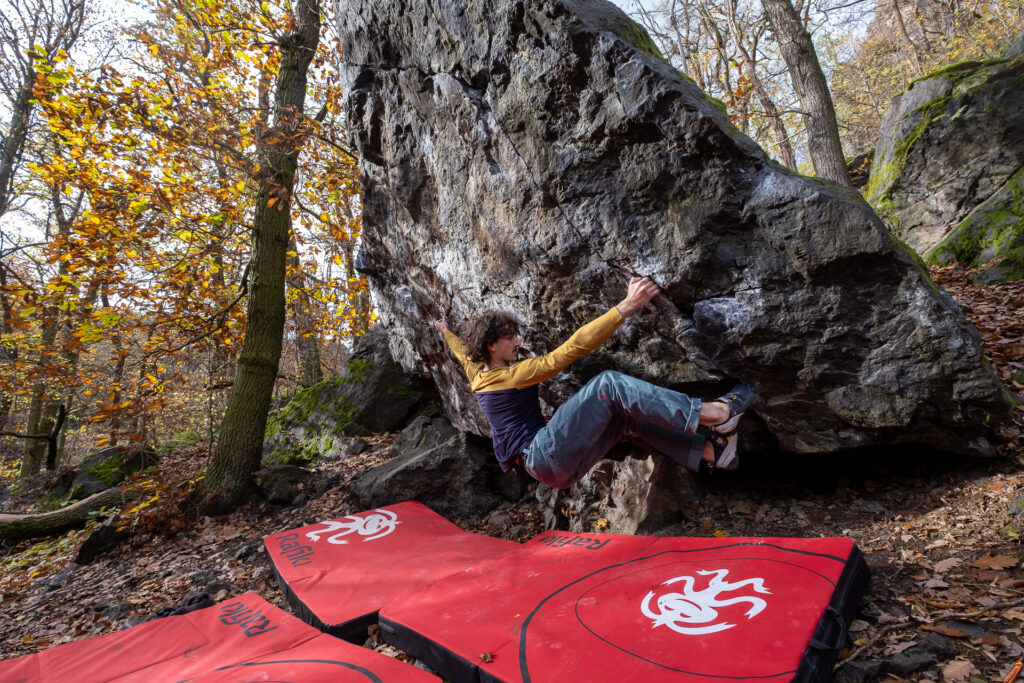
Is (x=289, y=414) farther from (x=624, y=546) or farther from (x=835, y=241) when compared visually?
(x=835, y=241)

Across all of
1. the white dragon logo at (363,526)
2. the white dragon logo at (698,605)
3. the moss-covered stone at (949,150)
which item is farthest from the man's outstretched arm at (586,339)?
the moss-covered stone at (949,150)

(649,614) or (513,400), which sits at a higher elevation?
(513,400)

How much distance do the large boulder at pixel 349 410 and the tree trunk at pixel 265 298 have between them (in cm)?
115

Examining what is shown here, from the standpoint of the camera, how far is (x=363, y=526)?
5082mm

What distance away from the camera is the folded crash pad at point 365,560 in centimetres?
357

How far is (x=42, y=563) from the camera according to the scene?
21.1 ft

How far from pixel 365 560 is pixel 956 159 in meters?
10.7

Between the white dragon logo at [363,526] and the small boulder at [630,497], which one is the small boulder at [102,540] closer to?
the white dragon logo at [363,526]

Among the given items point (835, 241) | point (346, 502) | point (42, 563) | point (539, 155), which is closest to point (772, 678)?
point (835, 241)

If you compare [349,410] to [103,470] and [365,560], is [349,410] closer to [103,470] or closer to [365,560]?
[103,470]

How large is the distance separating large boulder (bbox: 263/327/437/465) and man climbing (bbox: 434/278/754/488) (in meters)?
4.53

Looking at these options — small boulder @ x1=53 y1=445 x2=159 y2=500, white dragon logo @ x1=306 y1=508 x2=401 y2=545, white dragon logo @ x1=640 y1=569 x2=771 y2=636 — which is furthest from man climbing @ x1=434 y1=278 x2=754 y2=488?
small boulder @ x1=53 y1=445 x2=159 y2=500

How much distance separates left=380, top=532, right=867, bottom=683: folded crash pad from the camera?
2.19 meters

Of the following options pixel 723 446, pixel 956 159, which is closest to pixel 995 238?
pixel 956 159
